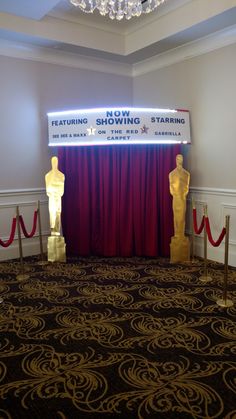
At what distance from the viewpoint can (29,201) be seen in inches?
199

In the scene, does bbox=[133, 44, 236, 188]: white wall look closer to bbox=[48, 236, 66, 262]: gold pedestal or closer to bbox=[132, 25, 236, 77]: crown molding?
bbox=[132, 25, 236, 77]: crown molding

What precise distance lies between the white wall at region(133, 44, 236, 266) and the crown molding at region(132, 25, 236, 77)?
64mm

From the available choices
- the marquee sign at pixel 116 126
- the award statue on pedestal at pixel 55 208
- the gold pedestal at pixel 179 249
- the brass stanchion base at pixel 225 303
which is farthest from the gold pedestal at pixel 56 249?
the brass stanchion base at pixel 225 303

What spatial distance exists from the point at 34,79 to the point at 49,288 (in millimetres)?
2913

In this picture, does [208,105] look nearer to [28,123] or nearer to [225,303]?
[28,123]

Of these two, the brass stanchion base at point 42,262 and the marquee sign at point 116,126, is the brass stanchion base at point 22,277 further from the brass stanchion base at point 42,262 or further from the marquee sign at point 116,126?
the marquee sign at point 116,126

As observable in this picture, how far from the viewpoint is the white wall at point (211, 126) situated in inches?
173

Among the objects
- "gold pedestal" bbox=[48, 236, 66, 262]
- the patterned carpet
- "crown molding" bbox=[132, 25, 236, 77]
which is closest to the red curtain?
"gold pedestal" bbox=[48, 236, 66, 262]

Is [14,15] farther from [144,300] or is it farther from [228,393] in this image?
[228,393]

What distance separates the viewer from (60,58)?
200 inches

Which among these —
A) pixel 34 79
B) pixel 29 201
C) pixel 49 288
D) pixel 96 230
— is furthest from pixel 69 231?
pixel 34 79

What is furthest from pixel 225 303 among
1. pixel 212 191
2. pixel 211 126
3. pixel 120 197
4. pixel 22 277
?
pixel 211 126

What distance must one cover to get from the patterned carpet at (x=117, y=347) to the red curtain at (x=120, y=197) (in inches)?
31.9

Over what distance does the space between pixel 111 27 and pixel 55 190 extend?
2.40 m
